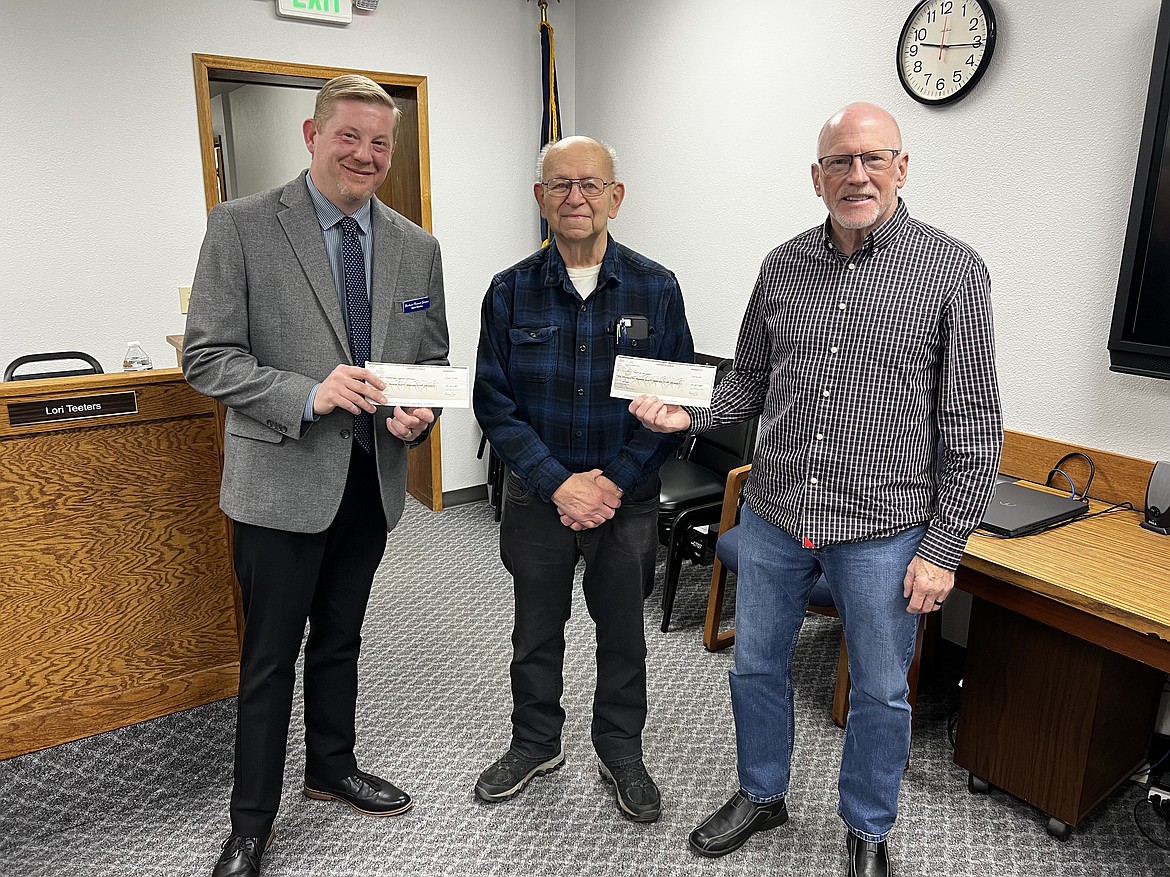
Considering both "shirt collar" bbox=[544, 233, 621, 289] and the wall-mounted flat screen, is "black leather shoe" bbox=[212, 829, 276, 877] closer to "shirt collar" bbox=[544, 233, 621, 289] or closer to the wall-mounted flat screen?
"shirt collar" bbox=[544, 233, 621, 289]

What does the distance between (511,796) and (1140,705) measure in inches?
64.4

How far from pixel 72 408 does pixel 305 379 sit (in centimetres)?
68

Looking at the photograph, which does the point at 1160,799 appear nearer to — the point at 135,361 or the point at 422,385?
the point at 422,385

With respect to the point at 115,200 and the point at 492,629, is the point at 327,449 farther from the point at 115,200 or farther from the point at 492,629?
the point at 115,200

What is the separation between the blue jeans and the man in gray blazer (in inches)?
32.5

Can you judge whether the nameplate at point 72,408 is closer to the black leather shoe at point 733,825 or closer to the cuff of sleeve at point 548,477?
the cuff of sleeve at point 548,477

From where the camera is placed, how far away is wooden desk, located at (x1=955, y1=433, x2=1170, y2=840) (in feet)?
5.94

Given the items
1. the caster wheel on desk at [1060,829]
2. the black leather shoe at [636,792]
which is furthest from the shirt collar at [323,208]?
the caster wheel on desk at [1060,829]

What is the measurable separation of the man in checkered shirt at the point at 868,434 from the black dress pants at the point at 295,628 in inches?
26.9

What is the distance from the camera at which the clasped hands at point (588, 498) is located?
74.8 inches

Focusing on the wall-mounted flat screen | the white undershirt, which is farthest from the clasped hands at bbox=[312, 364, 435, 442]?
the wall-mounted flat screen

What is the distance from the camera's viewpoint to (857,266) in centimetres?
166

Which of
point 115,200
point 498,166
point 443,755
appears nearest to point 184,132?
point 115,200

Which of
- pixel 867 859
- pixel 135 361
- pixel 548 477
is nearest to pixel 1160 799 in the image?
pixel 867 859
